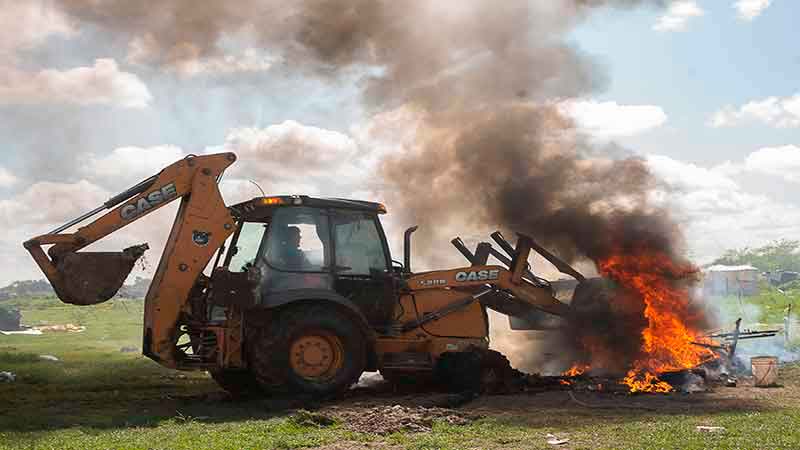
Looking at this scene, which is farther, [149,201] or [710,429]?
[149,201]

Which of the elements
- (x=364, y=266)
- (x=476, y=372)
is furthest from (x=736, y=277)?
(x=364, y=266)

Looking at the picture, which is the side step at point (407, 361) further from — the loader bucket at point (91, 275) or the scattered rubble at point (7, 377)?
the scattered rubble at point (7, 377)

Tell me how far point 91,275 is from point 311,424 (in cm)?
407

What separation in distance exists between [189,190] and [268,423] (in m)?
4.09

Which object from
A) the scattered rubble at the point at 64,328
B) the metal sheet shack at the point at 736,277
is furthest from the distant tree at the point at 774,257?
the scattered rubble at the point at 64,328

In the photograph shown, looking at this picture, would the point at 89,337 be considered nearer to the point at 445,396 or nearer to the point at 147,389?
the point at 147,389

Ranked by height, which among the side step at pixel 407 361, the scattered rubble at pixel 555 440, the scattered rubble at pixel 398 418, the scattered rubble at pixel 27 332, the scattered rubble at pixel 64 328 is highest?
the scattered rubble at pixel 64 328

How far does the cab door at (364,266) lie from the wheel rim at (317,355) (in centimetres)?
99

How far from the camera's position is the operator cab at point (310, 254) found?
1225 centimetres

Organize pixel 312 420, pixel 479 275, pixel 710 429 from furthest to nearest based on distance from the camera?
pixel 479 275, pixel 312 420, pixel 710 429

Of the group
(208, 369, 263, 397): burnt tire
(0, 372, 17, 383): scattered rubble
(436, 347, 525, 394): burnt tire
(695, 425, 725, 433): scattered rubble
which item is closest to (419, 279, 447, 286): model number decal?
(436, 347, 525, 394): burnt tire

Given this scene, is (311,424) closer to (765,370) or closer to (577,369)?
(577,369)

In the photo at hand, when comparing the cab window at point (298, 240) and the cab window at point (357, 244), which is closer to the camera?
the cab window at point (298, 240)

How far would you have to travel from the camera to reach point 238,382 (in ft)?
44.3
